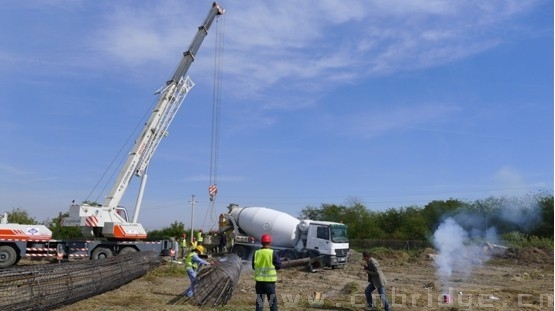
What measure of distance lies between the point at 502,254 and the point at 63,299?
32.2 m

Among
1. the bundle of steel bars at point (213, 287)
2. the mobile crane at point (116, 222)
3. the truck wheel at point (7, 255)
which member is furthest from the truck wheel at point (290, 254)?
the bundle of steel bars at point (213, 287)

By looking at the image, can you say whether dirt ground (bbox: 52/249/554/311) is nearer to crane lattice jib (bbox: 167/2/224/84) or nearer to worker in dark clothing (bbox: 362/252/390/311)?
worker in dark clothing (bbox: 362/252/390/311)

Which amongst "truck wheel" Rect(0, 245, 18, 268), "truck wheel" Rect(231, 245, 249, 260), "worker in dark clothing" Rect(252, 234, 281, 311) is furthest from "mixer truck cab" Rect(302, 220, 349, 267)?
"worker in dark clothing" Rect(252, 234, 281, 311)

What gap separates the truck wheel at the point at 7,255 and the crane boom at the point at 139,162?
278 cm

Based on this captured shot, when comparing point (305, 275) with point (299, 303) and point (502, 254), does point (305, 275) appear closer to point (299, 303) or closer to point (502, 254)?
point (299, 303)

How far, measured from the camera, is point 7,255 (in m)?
22.5

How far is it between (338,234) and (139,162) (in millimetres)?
10238

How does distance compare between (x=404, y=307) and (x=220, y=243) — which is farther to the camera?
(x=220, y=243)

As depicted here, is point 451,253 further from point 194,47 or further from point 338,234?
point 194,47

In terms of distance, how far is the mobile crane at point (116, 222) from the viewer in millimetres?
23078

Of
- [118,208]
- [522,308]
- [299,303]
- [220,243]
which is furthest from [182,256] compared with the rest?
[522,308]

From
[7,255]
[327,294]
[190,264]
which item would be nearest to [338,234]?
[327,294]

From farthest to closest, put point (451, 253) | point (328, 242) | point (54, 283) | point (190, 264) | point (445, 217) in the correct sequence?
point (445, 217) → point (451, 253) → point (328, 242) → point (190, 264) → point (54, 283)

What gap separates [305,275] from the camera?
22.5m
